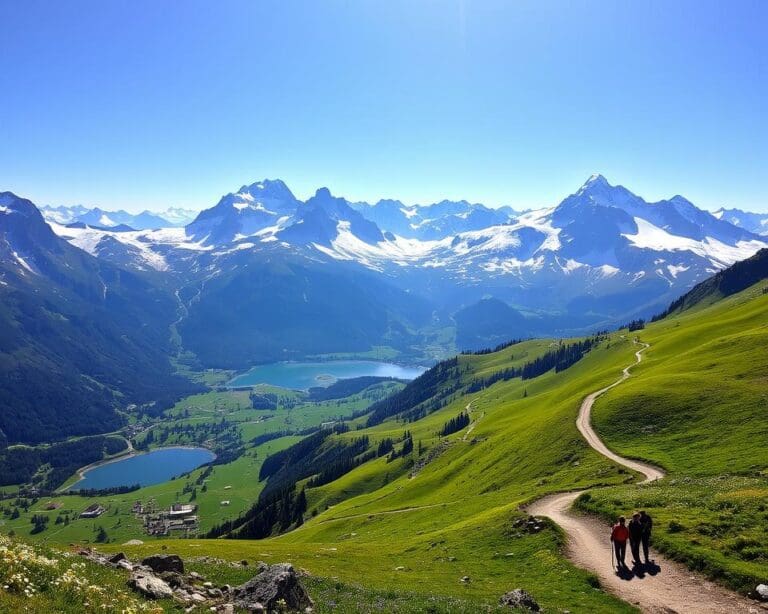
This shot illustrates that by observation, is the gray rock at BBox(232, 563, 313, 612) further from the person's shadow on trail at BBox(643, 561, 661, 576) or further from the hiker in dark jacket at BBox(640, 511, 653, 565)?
the hiker in dark jacket at BBox(640, 511, 653, 565)

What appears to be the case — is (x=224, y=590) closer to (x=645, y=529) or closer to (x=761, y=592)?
(x=645, y=529)

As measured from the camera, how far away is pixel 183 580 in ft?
88.2

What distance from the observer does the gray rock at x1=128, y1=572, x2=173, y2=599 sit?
21.9 meters

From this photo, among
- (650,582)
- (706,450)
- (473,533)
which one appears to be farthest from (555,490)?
(650,582)

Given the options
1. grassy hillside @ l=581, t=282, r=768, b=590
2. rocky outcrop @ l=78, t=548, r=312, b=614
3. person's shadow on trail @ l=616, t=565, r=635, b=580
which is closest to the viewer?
rocky outcrop @ l=78, t=548, r=312, b=614

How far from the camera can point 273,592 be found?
76.7ft

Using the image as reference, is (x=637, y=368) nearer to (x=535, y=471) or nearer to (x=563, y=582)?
(x=535, y=471)

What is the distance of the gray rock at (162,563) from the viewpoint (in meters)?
28.6

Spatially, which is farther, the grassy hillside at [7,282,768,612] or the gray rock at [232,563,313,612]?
the grassy hillside at [7,282,768,612]

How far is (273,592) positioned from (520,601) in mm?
13600

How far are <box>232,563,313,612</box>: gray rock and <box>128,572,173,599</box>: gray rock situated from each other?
3206mm

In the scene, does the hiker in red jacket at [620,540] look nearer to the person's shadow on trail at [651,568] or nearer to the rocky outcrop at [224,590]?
the person's shadow on trail at [651,568]

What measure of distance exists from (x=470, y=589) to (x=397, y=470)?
409ft

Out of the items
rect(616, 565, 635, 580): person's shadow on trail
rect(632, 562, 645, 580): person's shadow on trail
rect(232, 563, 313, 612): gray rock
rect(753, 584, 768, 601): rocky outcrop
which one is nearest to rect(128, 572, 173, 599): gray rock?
rect(232, 563, 313, 612): gray rock
